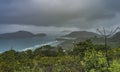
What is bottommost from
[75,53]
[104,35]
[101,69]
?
[75,53]

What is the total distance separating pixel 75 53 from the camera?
89.2 metres

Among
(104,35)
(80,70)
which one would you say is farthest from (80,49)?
(104,35)

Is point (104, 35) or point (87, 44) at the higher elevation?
point (104, 35)

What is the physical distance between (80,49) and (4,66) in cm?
3425

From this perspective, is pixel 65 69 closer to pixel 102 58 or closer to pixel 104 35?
pixel 102 58

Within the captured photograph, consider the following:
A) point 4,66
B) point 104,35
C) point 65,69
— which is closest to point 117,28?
point 104,35

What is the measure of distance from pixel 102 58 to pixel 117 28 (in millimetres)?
6697

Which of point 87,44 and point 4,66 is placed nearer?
point 4,66

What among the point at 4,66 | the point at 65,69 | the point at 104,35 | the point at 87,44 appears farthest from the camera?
the point at 87,44

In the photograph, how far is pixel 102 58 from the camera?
24188 millimetres

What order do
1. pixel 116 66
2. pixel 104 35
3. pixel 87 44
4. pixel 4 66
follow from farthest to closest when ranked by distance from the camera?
pixel 87 44
pixel 4 66
pixel 116 66
pixel 104 35

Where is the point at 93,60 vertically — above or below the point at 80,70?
above

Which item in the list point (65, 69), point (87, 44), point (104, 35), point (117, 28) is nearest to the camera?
point (117, 28)

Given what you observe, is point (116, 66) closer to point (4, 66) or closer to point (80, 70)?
point (80, 70)
